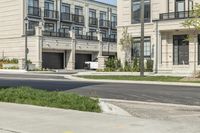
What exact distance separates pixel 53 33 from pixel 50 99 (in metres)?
44.3

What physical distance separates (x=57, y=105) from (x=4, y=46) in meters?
47.3

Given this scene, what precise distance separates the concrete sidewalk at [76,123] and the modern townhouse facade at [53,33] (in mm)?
41707

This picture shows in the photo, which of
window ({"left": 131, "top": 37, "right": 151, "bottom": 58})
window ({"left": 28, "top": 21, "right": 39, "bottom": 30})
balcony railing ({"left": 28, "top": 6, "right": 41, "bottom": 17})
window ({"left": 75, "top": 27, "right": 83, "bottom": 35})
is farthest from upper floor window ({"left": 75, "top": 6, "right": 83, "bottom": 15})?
window ({"left": 131, "top": 37, "right": 151, "bottom": 58})

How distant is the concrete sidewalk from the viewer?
10.4 metres

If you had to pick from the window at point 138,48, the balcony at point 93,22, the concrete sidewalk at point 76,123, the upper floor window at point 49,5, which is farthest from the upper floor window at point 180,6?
the concrete sidewalk at point 76,123

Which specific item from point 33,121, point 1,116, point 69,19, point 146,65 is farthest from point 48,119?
point 69,19

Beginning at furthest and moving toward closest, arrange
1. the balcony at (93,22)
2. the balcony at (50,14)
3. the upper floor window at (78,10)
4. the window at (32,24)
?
the balcony at (93,22), the upper floor window at (78,10), the balcony at (50,14), the window at (32,24)

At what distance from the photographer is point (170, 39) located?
41.9m

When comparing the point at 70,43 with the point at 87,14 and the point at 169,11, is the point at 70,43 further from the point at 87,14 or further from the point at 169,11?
the point at 169,11

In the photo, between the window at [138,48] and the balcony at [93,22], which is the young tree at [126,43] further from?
the balcony at [93,22]

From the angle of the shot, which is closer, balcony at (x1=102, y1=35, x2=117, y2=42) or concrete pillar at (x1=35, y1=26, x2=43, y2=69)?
concrete pillar at (x1=35, y1=26, x2=43, y2=69)

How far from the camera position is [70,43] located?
6153 centimetres

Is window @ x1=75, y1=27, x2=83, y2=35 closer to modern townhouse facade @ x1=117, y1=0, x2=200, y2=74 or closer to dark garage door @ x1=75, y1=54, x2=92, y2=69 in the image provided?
dark garage door @ x1=75, y1=54, x2=92, y2=69

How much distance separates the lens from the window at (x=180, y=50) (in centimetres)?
4134
